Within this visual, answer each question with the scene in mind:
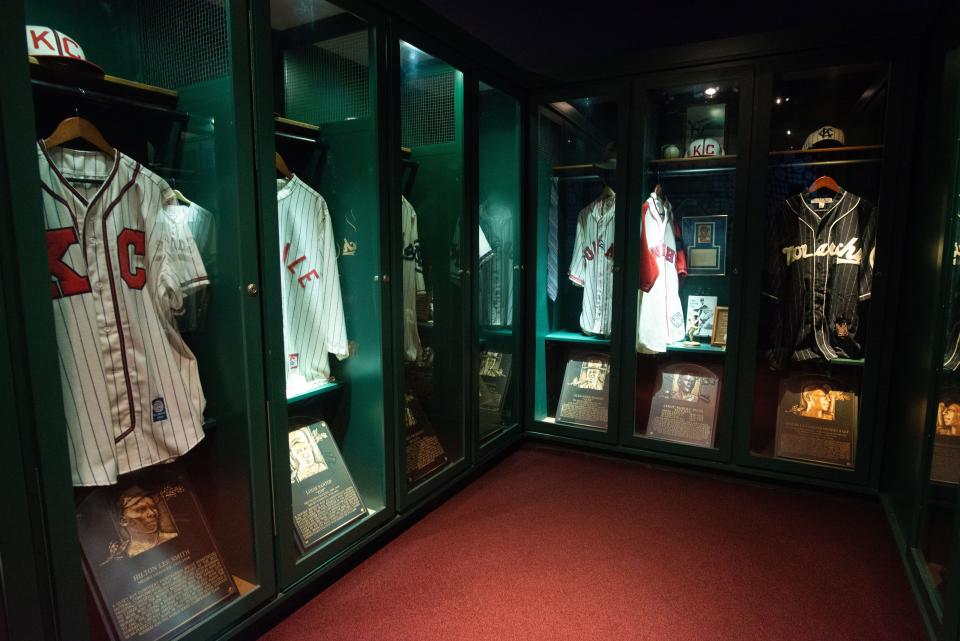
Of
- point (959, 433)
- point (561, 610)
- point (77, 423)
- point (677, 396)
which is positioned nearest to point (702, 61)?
point (677, 396)

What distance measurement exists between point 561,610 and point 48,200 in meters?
1.96

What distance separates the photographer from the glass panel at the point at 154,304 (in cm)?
145

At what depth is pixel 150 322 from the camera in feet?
5.26

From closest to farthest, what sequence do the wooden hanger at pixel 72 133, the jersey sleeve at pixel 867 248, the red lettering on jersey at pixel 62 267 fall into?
the red lettering on jersey at pixel 62 267
the wooden hanger at pixel 72 133
the jersey sleeve at pixel 867 248

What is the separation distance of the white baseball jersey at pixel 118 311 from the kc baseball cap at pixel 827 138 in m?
2.92

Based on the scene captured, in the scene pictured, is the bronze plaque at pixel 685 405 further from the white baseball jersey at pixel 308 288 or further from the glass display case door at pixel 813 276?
the white baseball jersey at pixel 308 288

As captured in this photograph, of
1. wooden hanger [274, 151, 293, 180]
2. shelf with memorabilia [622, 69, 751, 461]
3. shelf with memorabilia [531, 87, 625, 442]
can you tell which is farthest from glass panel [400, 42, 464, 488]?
shelf with memorabilia [622, 69, 751, 461]

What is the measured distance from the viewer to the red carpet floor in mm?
1891

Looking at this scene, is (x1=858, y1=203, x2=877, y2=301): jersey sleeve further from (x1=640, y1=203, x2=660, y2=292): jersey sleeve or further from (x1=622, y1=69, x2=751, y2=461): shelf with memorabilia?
(x1=640, y1=203, x2=660, y2=292): jersey sleeve

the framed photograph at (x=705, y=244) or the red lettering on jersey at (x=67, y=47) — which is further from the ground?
the red lettering on jersey at (x=67, y=47)

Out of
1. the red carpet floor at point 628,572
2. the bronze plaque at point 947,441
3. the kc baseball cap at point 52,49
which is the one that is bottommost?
the red carpet floor at point 628,572

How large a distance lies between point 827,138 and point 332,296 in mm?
2567

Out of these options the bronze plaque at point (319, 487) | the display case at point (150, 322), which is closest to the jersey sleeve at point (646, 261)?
the bronze plaque at point (319, 487)

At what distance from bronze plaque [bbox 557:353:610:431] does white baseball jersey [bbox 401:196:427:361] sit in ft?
4.10
